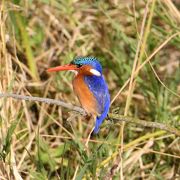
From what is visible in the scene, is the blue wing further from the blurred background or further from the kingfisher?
the blurred background

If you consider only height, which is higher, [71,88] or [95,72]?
[95,72]

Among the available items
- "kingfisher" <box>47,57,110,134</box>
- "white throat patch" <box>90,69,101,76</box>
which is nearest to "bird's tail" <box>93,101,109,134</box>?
"kingfisher" <box>47,57,110,134</box>

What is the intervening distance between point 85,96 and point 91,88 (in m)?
0.05

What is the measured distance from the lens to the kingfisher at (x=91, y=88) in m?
2.81

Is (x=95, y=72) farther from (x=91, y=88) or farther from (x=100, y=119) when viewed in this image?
(x=100, y=119)

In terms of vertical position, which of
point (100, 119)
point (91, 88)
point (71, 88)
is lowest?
point (71, 88)

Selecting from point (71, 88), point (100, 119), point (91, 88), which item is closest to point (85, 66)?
point (91, 88)

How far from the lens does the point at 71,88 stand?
3961mm

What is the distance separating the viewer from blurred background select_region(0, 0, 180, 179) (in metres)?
3.20

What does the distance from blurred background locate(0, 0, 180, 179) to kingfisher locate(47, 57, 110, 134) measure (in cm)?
16

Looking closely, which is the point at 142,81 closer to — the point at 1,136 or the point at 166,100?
the point at 166,100

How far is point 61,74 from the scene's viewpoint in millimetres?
3980

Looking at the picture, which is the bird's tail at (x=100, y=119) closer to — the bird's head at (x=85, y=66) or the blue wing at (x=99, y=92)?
the blue wing at (x=99, y=92)

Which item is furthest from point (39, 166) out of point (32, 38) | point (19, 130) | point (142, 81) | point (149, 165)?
point (32, 38)
